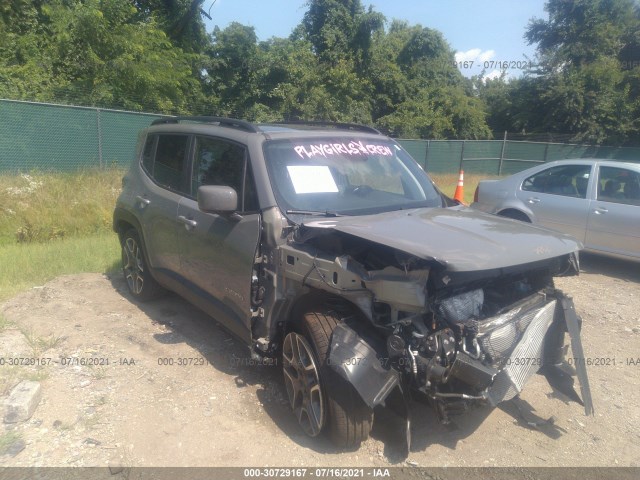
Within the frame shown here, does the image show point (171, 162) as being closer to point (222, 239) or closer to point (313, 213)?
point (222, 239)

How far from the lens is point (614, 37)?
2641 centimetres

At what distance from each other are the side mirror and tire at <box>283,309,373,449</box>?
3.27ft

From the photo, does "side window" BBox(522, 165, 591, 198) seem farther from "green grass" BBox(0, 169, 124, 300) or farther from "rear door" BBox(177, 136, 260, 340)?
"green grass" BBox(0, 169, 124, 300)

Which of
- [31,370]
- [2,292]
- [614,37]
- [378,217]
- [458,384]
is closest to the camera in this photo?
[458,384]

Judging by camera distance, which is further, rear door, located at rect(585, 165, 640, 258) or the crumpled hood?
rear door, located at rect(585, 165, 640, 258)

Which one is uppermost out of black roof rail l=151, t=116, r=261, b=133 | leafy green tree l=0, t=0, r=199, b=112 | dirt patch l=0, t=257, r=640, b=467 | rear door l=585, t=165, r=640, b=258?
leafy green tree l=0, t=0, r=199, b=112

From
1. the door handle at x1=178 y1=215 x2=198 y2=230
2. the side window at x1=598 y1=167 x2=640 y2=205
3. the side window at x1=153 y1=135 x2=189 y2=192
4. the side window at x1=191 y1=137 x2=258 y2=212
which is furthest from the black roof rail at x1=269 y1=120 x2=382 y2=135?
the side window at x1=598 y1=167 x2=640 y2=205

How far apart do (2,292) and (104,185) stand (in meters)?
4.76

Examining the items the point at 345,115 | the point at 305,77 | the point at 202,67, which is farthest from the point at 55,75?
the point at 345,115

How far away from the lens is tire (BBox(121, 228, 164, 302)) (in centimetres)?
564

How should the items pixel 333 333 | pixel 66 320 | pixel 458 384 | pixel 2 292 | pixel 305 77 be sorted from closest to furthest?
pixel 458 384 → pixel 333 333 → pixel 66 320 → pixel 2 292 → pixel 305 77

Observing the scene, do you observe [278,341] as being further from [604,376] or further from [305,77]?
[305,77]

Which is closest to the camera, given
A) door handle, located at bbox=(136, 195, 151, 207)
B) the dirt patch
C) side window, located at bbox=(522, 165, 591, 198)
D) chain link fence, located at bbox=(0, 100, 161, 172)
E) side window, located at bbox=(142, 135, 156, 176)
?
the dirt patch

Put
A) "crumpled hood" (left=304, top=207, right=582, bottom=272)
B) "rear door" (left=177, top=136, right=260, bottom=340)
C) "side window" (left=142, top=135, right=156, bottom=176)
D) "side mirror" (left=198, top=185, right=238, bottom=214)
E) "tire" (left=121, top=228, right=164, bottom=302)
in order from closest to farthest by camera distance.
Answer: "crumpled hood" (left=304, top=207, right=582, bottom=272)
"side mirror" (left=198, top=185, right=238, bottom=214)
"rear door" (left=177, top=136, right=260, bottom=340)
"side window" (left=142, top=135, right=156, bottom=176)
"tire" (left=121, top=228, right=164, bottom=302)
